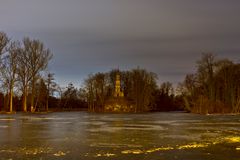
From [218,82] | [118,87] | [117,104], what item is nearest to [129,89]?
[118,87]

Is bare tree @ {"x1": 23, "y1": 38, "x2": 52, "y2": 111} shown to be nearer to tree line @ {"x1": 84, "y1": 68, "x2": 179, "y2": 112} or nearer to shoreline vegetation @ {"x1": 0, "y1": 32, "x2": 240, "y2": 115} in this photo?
shoreline vegetation @ {"x1": 0, "y1": 32, "x2": 240, "y2": 115}

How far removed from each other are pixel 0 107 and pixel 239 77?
56.0 metres

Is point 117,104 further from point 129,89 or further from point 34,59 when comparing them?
point 34,59

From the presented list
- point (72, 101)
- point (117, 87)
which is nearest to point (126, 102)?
point (117, 87)

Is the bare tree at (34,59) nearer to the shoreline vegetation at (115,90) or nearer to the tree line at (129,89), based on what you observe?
the shoreline vegetation at (115,90)

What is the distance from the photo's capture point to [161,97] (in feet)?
456

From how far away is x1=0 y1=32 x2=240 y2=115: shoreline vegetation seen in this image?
75.4 metres

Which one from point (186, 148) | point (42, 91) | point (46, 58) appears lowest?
point (186, 148)

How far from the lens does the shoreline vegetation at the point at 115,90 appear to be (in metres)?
75.4

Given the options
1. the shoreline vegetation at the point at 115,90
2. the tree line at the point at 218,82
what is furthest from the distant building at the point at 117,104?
the tree line at the point at 218,82

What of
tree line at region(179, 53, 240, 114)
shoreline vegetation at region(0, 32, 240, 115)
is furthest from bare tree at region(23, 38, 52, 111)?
tree line at region(179, 53, 240, 114)

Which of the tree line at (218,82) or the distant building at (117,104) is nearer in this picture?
the tree line at (218,82)

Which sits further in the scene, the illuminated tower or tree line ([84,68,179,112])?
the illuminated tower

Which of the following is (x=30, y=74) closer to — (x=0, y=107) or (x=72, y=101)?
(x=0, y=107)
